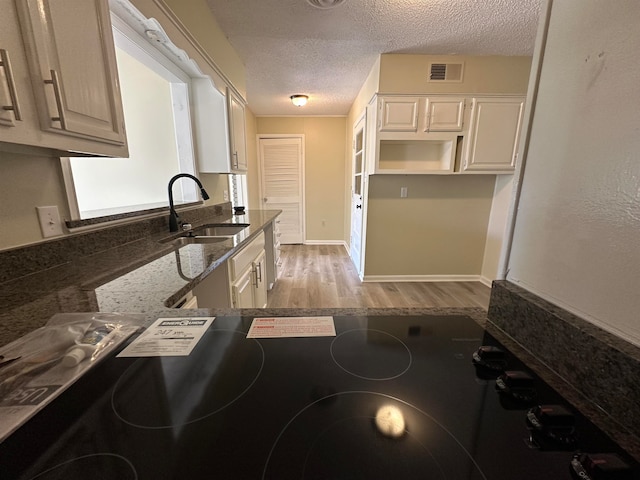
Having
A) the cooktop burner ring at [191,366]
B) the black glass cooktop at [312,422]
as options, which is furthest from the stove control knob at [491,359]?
the cooktop burner ring at [191,366]

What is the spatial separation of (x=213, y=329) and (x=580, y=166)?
2.80 feet

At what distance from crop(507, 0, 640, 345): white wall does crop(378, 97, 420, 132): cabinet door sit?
2.42 meters

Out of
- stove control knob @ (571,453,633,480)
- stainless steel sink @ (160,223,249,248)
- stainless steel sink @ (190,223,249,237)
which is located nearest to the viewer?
stove control knob @ (571,453,633,480)

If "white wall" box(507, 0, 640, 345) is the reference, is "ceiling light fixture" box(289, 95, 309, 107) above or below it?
above

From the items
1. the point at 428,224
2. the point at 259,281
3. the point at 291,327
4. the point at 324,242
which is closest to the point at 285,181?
the point at 324,242

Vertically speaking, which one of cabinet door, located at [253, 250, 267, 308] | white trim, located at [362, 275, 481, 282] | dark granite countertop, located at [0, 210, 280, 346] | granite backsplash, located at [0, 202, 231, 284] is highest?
granite backsplash, located at [0, 202, 231, 284]

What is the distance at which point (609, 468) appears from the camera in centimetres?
32

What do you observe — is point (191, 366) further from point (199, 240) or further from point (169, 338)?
point (199, 240)

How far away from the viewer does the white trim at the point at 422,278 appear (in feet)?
11.2

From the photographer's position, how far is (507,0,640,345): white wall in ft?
1.36

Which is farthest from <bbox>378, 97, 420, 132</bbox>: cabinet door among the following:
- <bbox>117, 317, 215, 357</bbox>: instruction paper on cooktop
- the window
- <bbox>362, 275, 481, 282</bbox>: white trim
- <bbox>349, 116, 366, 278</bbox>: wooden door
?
<bbox>117, 317, 215, 357</bbox>: instruction paper on cooktop

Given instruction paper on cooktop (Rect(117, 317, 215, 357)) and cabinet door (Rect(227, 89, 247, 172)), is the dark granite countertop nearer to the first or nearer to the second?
instruction paper on cooktop (Rect(117, 317, 215, 357))

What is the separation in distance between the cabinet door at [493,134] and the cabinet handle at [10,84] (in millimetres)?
3325

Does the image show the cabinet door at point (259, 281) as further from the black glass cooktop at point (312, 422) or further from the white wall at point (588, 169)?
the white wall at point (588, 169)
